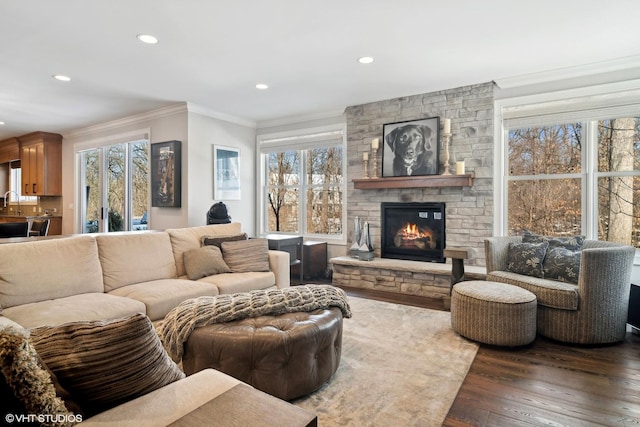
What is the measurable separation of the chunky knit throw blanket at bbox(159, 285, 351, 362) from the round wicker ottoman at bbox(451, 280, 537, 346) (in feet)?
3.76

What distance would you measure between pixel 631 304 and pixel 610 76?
2.30 m

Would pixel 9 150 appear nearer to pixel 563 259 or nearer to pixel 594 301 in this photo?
pixel 563 259

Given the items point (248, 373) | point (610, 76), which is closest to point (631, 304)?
point (610, 76)

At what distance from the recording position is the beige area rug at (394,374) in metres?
1.92

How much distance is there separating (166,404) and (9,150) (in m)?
9.85

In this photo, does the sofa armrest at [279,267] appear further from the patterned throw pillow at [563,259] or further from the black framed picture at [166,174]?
the patterned throw pillow at [563,259]

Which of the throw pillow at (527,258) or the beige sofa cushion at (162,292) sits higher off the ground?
the throw pillow at (527,258)

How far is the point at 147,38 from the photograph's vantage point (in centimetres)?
310

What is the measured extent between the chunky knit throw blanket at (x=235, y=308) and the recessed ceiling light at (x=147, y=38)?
232 cm

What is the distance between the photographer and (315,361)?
2.08m

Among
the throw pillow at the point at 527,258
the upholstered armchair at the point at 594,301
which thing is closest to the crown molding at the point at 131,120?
the throw pillow at the point at 527,258

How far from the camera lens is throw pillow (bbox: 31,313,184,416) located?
3.24 feet

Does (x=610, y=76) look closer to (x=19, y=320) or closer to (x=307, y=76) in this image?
(x=307, y=76)

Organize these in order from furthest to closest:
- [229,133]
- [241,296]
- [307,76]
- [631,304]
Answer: [229,133] → [307,76] → [631,304] → [241,296]
